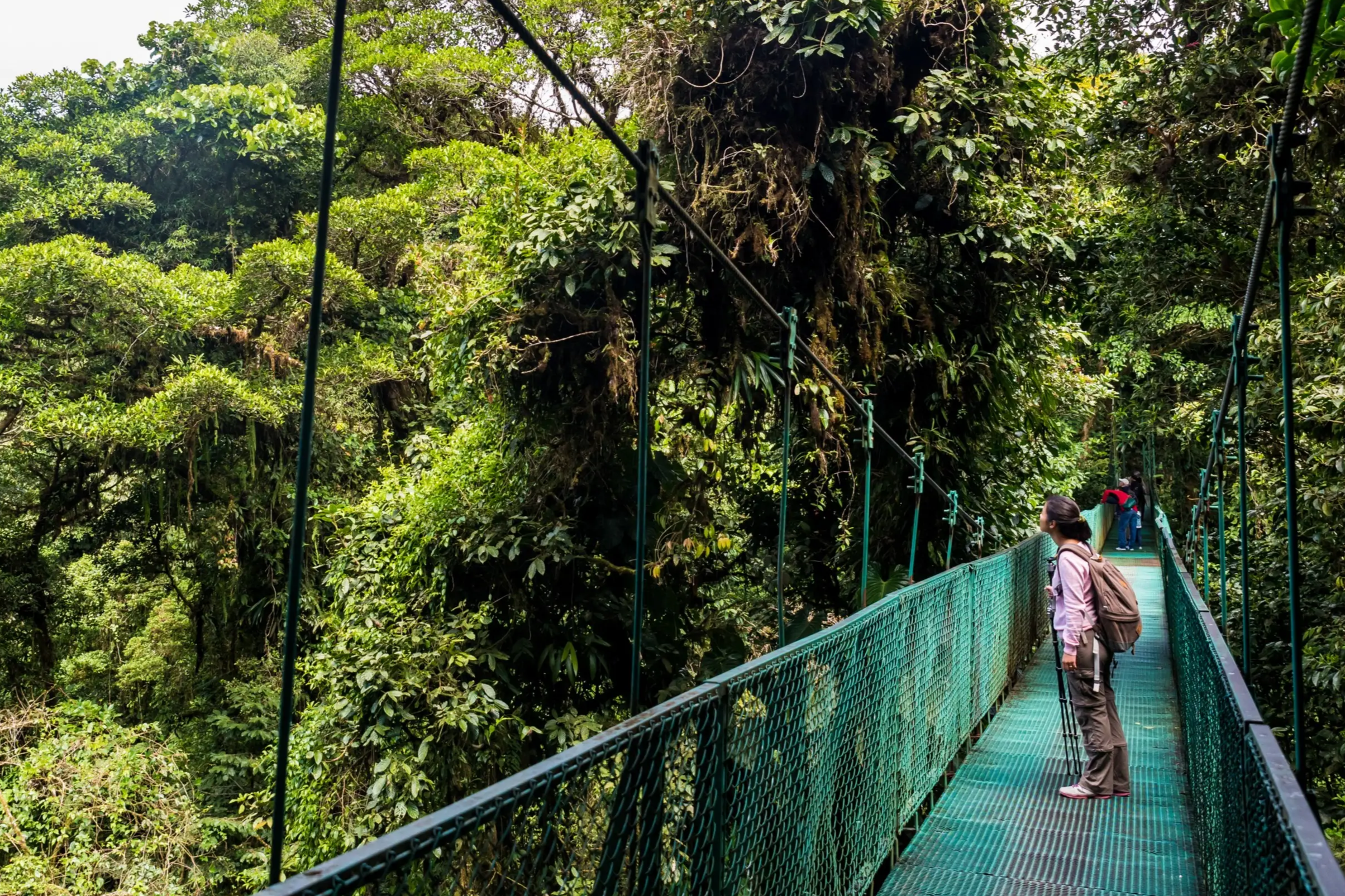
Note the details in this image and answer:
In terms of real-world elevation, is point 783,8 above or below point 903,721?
above

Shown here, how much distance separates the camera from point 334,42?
119cm

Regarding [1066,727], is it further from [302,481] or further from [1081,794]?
[302,481]

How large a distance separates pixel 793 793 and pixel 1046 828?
54.5 inches

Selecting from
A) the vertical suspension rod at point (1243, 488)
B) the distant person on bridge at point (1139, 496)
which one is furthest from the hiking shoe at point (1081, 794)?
the distant person on bridge at point (1139, 496)

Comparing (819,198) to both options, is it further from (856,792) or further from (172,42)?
(172,42)

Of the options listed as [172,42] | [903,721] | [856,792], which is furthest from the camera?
[172,42]

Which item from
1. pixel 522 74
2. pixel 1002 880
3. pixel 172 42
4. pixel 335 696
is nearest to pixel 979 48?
pixel 1002 880

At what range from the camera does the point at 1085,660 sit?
3123mm

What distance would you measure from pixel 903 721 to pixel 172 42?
11.4 m

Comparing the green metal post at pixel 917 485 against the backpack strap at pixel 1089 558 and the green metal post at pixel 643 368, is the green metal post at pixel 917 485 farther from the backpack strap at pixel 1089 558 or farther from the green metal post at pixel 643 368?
the green metal post at pixel 643 368

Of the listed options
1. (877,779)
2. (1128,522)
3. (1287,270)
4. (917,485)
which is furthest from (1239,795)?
(1128,522)

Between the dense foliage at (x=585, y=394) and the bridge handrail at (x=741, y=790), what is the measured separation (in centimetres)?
182

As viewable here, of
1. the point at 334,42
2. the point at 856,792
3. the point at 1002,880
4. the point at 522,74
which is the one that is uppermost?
the point at 522,74

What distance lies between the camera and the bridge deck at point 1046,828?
2588 millimetres
